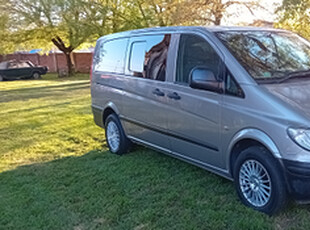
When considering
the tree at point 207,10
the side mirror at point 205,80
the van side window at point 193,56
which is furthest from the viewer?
the tree at point 207,10

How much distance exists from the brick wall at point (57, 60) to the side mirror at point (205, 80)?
2983cm

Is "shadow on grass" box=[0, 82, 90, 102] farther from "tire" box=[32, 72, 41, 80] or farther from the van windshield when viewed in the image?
the van windshield

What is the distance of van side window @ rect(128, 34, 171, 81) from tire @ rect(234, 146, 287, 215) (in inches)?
62.0

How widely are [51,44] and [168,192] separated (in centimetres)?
2572

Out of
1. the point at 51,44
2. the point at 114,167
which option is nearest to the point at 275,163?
the point at 114,167

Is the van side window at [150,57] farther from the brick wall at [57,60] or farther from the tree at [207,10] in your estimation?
the brick wall at [57,60]

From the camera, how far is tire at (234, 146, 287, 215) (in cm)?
336

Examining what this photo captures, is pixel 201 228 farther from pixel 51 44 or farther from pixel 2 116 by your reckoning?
pixel 51 44

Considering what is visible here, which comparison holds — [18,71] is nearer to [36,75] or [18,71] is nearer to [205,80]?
[36,75]

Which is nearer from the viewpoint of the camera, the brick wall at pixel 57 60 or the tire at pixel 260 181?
the tire at pixel 260 181

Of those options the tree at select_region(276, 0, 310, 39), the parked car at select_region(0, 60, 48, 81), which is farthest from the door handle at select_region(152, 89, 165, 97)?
the parked car at select_region(0, 60, 48, 81)

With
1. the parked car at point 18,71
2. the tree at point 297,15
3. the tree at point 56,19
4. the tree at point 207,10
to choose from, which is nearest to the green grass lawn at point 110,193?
the tree at point 297,15

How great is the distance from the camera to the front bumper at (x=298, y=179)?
123 inches

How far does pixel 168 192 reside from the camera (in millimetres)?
4277
